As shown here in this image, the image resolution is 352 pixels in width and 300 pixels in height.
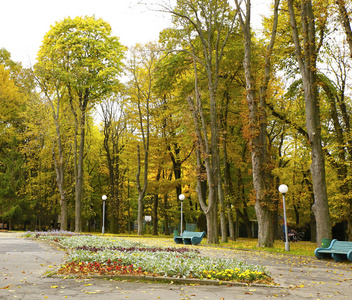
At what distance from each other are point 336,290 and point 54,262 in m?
7.41

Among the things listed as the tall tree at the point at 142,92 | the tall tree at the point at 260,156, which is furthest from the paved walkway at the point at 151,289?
the tall tree at the point at 142,92

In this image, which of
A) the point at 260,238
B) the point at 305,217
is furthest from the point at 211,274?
the point at 305,217

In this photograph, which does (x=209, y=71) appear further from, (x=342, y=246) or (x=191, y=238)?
(x=342, y=246)

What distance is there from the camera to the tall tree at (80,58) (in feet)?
102

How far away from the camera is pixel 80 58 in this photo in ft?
104

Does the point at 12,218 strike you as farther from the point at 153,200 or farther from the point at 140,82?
the point at 140,82

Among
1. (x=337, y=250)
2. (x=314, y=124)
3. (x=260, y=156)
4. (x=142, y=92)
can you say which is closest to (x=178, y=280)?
(x=337, y=250)

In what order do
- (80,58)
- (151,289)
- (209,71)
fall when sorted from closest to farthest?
(151,289) < (209,71) < (80,58)

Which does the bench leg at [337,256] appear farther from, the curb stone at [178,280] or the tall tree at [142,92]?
the tall tree at [142,92]


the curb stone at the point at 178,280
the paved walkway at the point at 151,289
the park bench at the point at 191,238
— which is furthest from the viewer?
the park bench at the point at 191,238

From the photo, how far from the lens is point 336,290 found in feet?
23.6

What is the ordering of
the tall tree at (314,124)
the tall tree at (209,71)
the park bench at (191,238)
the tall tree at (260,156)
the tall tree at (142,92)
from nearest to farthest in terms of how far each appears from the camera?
the tall tree at (314,124) → the tall tree at (260,156) → the park bench at (191,238) → the tall tree at (209,71) → the tall tree at (142,92)

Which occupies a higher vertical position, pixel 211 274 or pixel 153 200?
pixel 153 200

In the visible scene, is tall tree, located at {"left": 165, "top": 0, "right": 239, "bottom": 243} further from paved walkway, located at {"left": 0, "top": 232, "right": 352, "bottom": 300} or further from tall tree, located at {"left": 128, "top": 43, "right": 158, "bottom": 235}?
paved walkway, located at {"left": 0, "top": 232, "right": 352, "bottom": 300}
